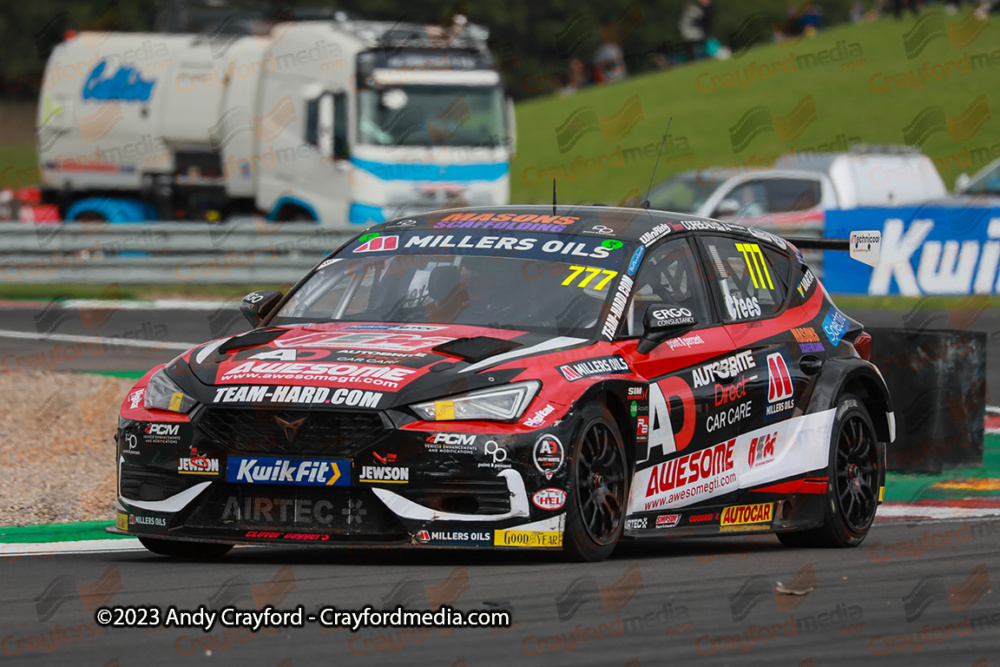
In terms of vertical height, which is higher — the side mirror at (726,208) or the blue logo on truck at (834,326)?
the blue logo on truck at (834,326)

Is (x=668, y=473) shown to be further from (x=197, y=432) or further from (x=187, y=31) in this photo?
(x=187, y=31)

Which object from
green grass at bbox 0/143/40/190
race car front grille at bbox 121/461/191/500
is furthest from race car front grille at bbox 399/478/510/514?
green grass at bbox 0/143/40/190

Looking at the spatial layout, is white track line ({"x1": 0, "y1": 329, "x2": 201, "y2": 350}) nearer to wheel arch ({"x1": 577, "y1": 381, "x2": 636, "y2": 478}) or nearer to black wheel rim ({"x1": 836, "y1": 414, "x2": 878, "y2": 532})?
black wheel rim ({"x1": 836, "y1": 414, "x2": 878, "y2": 532})

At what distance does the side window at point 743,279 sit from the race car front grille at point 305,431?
2.15 meters

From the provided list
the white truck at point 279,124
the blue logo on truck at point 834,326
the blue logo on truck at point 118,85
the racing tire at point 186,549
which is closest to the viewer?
the racing tire at point 186,549

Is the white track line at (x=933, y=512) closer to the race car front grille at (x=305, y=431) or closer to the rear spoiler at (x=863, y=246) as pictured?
the rear spoiler at (x=863, y=246)

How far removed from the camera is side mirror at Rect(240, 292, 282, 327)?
294 inches

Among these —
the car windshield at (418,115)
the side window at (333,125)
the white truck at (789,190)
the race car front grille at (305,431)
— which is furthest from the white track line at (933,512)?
the side window at (333,125)

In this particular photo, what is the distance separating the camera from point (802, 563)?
6.89 m

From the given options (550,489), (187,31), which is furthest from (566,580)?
(187,31)

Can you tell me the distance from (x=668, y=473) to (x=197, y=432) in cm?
197

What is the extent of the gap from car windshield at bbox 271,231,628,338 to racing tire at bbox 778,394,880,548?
1536 millimetres

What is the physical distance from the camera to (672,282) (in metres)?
7.47

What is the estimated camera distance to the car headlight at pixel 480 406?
20.1ft
